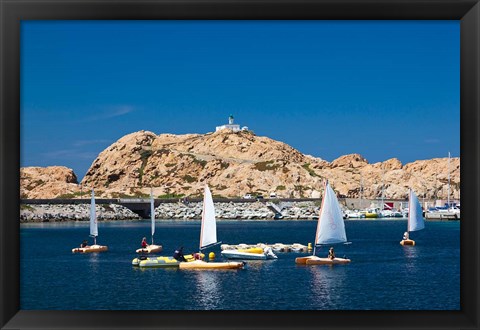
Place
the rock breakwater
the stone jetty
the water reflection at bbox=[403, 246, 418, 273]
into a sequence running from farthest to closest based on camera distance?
the stone jetty < the rock breakwater < the water reflection at bbox=[403, 246, 418, 273]

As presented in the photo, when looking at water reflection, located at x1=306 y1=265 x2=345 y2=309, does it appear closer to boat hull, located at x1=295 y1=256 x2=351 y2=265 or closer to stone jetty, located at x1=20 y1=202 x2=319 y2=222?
boat hull, located at x1=295 y1=256 x2=351 y2=265

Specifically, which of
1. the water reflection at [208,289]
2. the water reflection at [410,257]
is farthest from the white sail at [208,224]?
the water reflection at [410,257]

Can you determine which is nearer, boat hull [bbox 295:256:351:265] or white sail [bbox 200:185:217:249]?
white sail [bbox 200:185:217:249]

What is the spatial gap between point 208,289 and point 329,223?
759cm

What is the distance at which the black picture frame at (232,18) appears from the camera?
8109 mm

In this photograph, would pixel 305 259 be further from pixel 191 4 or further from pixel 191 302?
pixel 191 4

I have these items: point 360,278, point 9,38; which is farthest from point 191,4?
point 360,278

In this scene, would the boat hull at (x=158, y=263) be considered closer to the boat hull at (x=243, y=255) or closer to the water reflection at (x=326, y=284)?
the boat hull at (x=243, y=255)

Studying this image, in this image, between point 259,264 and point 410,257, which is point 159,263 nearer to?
point 259,264

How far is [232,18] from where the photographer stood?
27.3 ft

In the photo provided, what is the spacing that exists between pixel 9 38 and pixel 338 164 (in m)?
160

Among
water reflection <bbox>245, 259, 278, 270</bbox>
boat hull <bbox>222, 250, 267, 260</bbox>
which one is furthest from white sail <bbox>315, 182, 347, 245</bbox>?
boat hull <bbox>222, 250, 267, 260</bbox>

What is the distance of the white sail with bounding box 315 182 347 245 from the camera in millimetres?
30844

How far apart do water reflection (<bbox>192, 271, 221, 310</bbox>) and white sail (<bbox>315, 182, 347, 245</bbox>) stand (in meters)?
4.76
